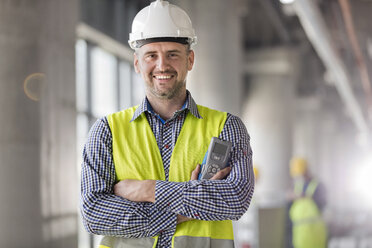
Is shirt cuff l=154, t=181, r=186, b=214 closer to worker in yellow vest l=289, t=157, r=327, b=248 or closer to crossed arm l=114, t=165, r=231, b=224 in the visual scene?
crossed arm l=114, t=165, r=231, b=224

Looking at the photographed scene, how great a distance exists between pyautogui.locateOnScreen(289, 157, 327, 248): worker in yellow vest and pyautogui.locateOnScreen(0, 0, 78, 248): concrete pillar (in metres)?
4.50

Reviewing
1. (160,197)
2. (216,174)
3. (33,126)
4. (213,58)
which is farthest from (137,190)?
(213,58)

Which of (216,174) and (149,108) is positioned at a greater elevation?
(149,108)

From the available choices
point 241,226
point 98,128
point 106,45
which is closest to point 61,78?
point 98,128

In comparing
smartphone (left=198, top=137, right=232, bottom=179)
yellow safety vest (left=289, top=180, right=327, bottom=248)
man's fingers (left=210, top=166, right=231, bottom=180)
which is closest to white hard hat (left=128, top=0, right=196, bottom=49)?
smartphone (left=198, top=137, right=232, bottom=179)

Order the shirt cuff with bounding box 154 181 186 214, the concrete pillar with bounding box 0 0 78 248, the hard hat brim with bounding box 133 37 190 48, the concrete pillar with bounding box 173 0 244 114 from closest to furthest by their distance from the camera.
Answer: the shirt cuff with bounding box 154 181 186 214 → the hard hat brim with bounding box 133 37 190 48 → the concrete pillar with bounding box 0 0 78 248 → the concrete pillar with bounding box 173 0 244 114

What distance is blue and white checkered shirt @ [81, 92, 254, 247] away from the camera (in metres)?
2.74

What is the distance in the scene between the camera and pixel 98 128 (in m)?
2.96

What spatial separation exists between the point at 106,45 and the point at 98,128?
14.1 meters

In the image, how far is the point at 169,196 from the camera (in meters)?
2.74

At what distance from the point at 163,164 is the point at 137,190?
21 cm

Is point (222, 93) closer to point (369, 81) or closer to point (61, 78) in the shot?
point (61, 78)

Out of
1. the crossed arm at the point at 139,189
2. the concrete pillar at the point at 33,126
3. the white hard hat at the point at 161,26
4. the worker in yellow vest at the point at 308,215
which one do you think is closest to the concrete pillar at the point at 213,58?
the worker in yellow vest at the point at 308,215

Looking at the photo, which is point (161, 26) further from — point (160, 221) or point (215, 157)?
point (160, 221)
